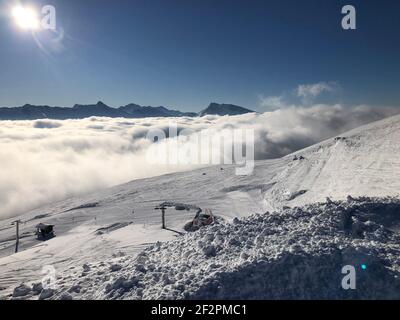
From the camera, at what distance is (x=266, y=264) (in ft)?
53.1

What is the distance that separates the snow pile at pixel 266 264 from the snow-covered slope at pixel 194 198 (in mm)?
631

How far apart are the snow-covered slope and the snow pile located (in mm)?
631

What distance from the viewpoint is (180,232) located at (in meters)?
41.4

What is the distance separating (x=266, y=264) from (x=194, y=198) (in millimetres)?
51999

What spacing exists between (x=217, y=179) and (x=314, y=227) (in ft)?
203

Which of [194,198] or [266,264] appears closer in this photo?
[266,264]

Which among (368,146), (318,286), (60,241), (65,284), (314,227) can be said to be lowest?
(60,241)

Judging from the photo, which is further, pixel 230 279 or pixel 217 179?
pixel 217 179

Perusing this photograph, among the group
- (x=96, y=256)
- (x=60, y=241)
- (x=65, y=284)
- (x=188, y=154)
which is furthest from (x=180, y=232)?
(x=188, y=154)

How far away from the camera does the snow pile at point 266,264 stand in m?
15.2

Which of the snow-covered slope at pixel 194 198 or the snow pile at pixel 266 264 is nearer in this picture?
the snow pile at pixel 266 264

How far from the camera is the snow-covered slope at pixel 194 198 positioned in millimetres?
34938

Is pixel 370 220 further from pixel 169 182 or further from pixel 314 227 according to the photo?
pixel 169 182
